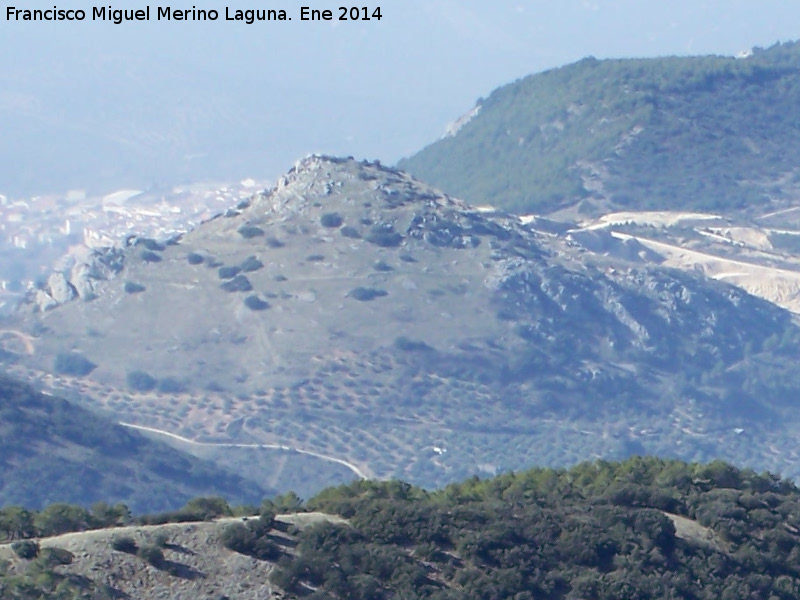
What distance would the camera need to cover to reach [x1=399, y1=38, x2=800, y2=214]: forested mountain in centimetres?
A: 11125

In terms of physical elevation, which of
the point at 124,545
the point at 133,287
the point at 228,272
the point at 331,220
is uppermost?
the point at 331,220

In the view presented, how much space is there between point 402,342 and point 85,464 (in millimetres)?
24628

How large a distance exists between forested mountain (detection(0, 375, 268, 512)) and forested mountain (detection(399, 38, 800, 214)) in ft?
163

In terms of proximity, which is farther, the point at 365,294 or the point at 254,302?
the point at 365,294

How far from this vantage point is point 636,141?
11750 centimetres

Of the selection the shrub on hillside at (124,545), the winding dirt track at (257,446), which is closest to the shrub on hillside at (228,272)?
the winding dirt track at (257,446)

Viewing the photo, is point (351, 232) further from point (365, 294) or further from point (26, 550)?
point (26, 550)

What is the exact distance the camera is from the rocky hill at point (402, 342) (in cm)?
7275

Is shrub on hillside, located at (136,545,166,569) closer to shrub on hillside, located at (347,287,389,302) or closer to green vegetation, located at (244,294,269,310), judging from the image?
green vegetation, located at (244,294,269,310)

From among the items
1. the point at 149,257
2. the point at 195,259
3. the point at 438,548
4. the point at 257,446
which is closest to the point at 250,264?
the point at 195,259

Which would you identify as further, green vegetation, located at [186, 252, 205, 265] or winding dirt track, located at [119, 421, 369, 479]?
green vegetation, located at [186, 252, 205, 265]

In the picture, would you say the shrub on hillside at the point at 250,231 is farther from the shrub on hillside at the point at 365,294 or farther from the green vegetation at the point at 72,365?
the green vegetation at the point at 72,365

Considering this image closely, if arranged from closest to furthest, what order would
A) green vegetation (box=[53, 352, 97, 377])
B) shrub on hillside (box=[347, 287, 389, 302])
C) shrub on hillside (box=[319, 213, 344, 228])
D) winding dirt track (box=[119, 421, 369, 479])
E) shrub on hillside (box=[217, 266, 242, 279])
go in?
winding dirt track (box=[119, 421, 369, 479])
green vegetation (box=[53, 352, 97, 377])
shrub on hillside (box=[347, 287, 389, 302])
shrub on hillside (box=[217, 266, 242, 279])
shrub on hillside (box=[319, 213, 344, 228])

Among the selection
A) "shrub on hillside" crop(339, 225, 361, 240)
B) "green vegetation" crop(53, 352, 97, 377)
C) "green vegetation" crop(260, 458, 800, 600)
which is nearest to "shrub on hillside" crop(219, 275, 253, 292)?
"shrub on hillside" crop(339, 225, 361, 240)
